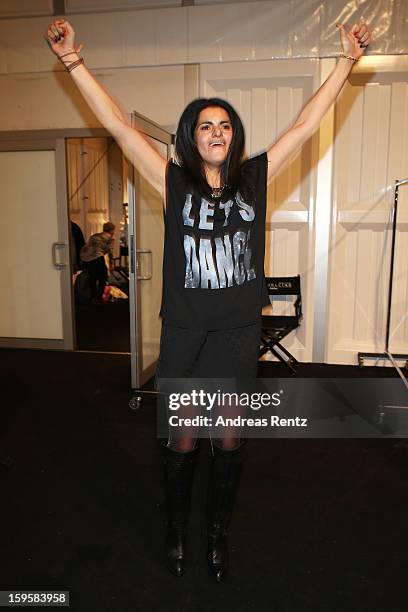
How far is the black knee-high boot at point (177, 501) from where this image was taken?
6.07 feet

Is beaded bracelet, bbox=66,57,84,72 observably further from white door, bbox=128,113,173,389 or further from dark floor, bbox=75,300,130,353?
dark floor, bbox=75,300,130,353

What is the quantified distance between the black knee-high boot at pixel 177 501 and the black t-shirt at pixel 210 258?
1.61 ft

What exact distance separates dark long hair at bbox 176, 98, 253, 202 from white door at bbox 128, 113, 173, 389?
1.65 metres

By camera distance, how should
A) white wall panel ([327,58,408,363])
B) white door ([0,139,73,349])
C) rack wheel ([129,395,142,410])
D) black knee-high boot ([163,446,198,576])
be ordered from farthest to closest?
white door ([0,139,73,349]) → white wall panel ([327,58,408,363]) → rack wheel ([129,395,142,410]) → black knee-high boot ([163,446,198,576])

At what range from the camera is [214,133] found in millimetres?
1722

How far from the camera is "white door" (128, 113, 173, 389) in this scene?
3.61m

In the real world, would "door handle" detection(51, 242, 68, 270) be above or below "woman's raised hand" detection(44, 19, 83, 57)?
below

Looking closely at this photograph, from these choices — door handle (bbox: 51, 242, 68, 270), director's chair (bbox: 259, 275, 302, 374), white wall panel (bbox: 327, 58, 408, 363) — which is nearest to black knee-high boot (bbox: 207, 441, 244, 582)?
director's chair (bbox: 259, 275, 302, 374)

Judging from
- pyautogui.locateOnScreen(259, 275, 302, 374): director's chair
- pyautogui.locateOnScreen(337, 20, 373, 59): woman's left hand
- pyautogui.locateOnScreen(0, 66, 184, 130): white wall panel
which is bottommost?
pyautogui.locateOnScreen(259, 275, 302, 374): director's chair

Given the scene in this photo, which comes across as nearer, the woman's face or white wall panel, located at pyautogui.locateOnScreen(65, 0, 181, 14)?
the woman's face

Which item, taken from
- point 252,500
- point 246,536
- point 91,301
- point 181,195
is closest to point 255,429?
point 252,500

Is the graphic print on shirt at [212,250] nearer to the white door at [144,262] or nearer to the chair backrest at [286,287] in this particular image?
the white door at [144,262]

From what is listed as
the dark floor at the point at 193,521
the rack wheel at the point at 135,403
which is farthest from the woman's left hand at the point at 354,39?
the rack wheel at the point at 135,403

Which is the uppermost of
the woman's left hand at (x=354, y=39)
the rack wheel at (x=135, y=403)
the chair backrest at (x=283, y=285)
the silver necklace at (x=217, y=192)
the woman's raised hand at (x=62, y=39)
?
the woman's left hand at (x=354, y=39)
